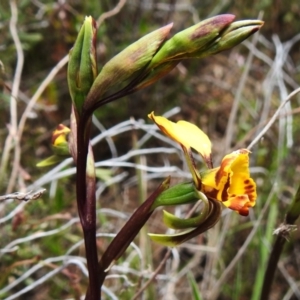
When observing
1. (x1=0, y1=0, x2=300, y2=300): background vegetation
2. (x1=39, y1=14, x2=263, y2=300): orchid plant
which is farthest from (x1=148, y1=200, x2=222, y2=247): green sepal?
(x1=0, y1=0, x2=300, y2=300): background vegetation

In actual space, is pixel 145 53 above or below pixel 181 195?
above

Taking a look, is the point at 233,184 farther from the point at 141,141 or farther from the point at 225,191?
the point at 141,141

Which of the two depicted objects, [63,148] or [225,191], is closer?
[225,191]

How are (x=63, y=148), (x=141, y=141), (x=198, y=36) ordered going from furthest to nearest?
1. (x=141, y=141)
2. (x=63, y=148)
3. (x=198, y=36)

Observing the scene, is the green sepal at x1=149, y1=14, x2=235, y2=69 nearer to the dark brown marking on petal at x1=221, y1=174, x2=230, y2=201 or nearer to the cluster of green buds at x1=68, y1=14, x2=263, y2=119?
the cluster of green buds at x1=68, y1=14, x2=263, y2=119

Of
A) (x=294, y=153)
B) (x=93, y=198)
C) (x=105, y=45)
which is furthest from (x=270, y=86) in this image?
(x=93, y=198)

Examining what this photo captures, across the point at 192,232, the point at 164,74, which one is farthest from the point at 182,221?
the point at 164,74

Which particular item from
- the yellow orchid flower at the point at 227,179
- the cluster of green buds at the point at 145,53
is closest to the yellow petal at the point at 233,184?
the yellow orchid flower at the point at 227,179

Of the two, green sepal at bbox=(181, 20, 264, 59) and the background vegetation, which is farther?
the background vegetation
